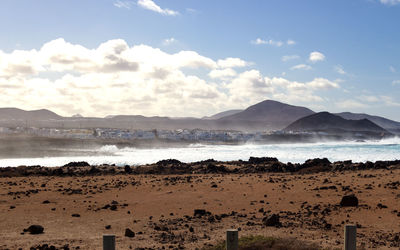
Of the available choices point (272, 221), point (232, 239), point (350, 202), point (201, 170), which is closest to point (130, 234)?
point (272, 221)

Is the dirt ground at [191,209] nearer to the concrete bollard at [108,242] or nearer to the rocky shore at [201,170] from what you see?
the rocky shore at [201,170]

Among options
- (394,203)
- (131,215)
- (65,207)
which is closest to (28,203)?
(65,207)

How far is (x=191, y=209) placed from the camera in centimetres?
1386

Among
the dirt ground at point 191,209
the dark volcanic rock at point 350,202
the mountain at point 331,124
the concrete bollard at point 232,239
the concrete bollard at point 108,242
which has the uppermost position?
the mountain at point 331,124

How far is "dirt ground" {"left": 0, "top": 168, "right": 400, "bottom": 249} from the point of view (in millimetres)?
9812

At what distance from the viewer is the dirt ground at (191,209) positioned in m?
9.81

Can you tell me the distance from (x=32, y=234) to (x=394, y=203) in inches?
471

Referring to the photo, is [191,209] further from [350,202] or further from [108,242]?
[108,242]

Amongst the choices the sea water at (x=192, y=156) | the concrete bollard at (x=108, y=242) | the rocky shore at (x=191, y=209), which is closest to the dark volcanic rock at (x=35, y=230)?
the rocky shore at (x=191, y=209)

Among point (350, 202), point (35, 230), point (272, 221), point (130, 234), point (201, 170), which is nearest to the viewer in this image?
point (130, 234)

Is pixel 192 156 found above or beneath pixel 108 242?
beneath

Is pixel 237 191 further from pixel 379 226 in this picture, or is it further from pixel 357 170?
pixel 357 170

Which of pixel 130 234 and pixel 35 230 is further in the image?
pixel 35 230

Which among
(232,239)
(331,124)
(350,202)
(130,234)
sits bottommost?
(130,234)
